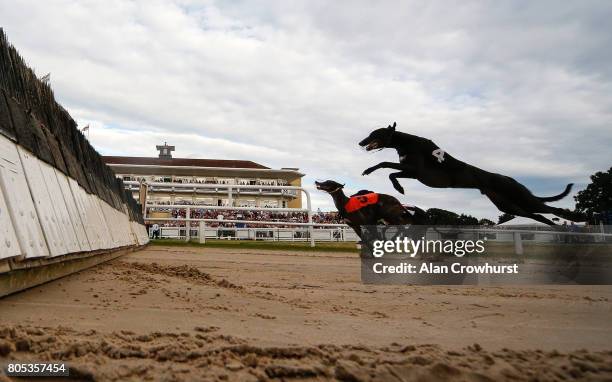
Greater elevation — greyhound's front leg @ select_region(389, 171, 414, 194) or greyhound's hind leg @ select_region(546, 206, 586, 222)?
greyhound's front leg @ select_region(389, 171, 414, 194)

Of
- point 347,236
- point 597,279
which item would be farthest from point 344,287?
point 347,236

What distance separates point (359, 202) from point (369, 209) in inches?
7.2

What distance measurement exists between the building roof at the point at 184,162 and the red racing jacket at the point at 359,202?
157 ft

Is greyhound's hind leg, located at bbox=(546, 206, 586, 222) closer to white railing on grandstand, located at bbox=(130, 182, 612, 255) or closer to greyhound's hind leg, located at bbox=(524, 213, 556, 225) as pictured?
greyhound's hind leg, located at bbox=(524, 213, 556, 225)

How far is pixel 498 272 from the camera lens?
6.22 metres

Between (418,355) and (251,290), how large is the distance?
2.35 metres

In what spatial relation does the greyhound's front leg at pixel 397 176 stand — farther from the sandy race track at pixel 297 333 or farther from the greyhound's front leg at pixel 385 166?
the sandy race track at pixel 297 333

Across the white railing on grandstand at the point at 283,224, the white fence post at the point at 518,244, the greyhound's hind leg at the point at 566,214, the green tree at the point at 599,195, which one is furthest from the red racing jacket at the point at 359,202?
the green tree at the point at 599,195

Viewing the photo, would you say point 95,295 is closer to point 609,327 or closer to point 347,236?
point 609,327

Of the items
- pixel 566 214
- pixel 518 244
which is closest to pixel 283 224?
pixel 518 244

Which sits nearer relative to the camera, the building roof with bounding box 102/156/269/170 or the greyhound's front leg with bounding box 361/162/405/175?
the greyhound's front leg with bounding box 361/162/405/175

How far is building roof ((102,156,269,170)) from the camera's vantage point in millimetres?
53906

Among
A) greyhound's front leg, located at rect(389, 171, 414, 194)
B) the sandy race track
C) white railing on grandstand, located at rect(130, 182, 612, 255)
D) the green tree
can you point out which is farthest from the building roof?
the sandy race track

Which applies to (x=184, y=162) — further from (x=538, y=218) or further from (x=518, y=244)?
(x=538, y=218)
